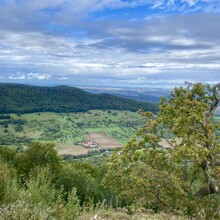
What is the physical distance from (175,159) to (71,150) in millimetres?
135317

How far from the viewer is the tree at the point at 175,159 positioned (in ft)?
45.3

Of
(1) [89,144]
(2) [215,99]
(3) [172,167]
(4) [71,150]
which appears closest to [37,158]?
(3) [172,167]

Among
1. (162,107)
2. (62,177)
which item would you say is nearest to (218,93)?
(162,107)

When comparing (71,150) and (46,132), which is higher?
(46,132)

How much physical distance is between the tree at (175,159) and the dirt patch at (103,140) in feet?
431

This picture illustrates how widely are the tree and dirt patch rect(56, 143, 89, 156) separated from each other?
4870 inches

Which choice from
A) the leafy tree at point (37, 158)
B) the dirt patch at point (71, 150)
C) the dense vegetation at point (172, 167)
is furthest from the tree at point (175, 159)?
the dirt patch at point (71, 150)

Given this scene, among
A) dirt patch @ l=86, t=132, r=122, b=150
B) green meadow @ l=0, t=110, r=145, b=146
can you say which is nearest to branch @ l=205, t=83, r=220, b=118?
dirt patch @ l=86, t=132, r=122, b=150

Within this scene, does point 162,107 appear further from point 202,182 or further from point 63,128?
point 63,128

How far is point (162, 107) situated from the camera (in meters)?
16.5

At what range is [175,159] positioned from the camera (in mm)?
13305

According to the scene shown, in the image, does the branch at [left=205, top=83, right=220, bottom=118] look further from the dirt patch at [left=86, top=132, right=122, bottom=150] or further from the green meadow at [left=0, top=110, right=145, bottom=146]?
the green meadow at [left=0, top=110, right=145, bottom=146]

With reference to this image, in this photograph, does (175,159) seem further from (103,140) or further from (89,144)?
(103,140)

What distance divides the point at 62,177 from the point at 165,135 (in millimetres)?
31593
